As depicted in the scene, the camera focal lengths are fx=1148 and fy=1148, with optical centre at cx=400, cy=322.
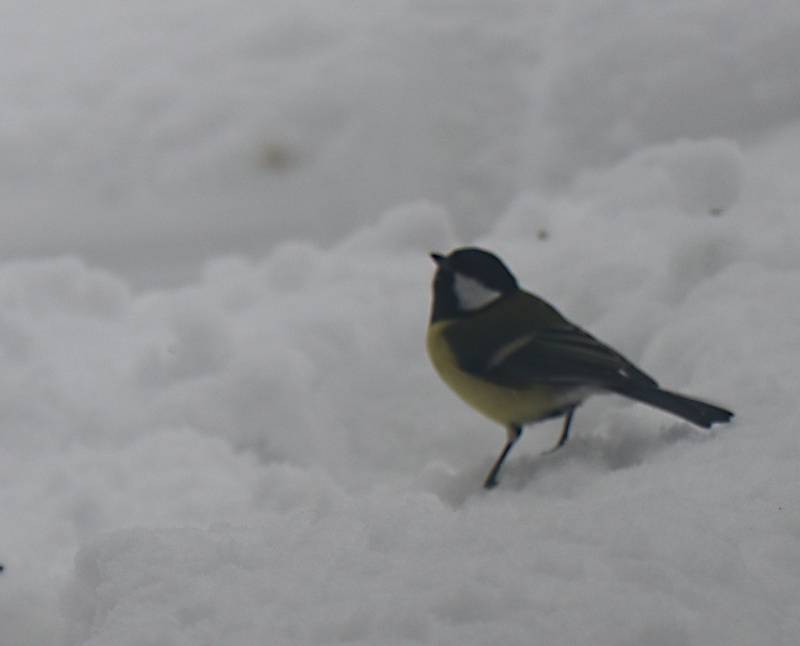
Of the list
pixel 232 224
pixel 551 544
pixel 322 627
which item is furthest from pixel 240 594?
pixel 232 224

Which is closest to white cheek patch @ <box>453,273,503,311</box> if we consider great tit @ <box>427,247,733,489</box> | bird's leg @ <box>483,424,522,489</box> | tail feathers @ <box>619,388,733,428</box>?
great tit @ <box>427,247,733,489</box>

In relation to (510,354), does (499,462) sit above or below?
below

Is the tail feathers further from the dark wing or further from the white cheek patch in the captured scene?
the white cheek patch

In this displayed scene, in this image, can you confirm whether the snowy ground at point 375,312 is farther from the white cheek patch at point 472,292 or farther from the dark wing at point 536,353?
the white cheek patch at point 472,292

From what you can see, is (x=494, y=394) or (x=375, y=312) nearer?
(x=494, y=394)

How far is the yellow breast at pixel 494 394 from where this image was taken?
92.8 inches

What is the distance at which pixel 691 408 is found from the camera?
2113mm

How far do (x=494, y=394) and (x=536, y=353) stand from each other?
0.13 m

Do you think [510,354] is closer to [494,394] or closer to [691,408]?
[494,394]

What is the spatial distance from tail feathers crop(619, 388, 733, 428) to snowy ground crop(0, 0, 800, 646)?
3 centimetres

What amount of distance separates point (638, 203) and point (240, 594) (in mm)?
2636

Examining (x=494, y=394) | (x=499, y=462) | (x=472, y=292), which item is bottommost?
(x=499, y=462)

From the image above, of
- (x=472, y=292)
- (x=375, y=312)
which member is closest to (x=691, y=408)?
(x=472, y=292)

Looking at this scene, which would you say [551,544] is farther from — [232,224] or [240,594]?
[232,224]
